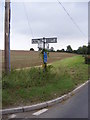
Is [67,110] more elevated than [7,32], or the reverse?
[7,32]

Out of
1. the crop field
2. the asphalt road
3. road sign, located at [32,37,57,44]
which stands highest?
road sign, located at [32,37,57,44]

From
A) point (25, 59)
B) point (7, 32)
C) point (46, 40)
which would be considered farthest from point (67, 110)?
point (25, 59)

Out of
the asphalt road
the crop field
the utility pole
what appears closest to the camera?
the asphalt road

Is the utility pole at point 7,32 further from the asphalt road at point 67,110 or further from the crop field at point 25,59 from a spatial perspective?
the crop field at point 25,59

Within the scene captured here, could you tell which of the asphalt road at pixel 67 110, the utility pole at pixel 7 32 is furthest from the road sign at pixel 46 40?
the asphalt road at pixel 67 110

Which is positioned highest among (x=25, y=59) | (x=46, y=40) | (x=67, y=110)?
(x=46, y=40)

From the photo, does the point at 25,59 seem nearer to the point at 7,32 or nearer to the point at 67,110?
the point at 7,32

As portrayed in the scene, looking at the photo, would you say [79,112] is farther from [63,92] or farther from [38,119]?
[63,92]

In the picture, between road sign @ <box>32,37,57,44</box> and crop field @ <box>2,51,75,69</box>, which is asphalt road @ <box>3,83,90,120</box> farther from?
crop field @ <box>2,51,75,69</box>

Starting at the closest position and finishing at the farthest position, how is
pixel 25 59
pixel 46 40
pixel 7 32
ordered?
pixel 7 32, pixel 46 40, pixel 25 59

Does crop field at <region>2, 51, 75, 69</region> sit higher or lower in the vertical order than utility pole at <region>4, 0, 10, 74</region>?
lower

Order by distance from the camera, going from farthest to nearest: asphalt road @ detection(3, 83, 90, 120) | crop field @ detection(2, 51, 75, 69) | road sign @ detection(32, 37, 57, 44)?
crop field @ detection(2, 51, 75, 69) < road sign @ detection(32, 37, 57, 44) < asphalt road @ detection(3, 83, 90, 120)

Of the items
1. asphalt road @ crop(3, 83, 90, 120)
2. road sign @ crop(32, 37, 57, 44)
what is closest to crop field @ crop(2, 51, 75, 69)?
road sign @ crop(32, 37, 57, 44)

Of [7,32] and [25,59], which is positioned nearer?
[7,32]
